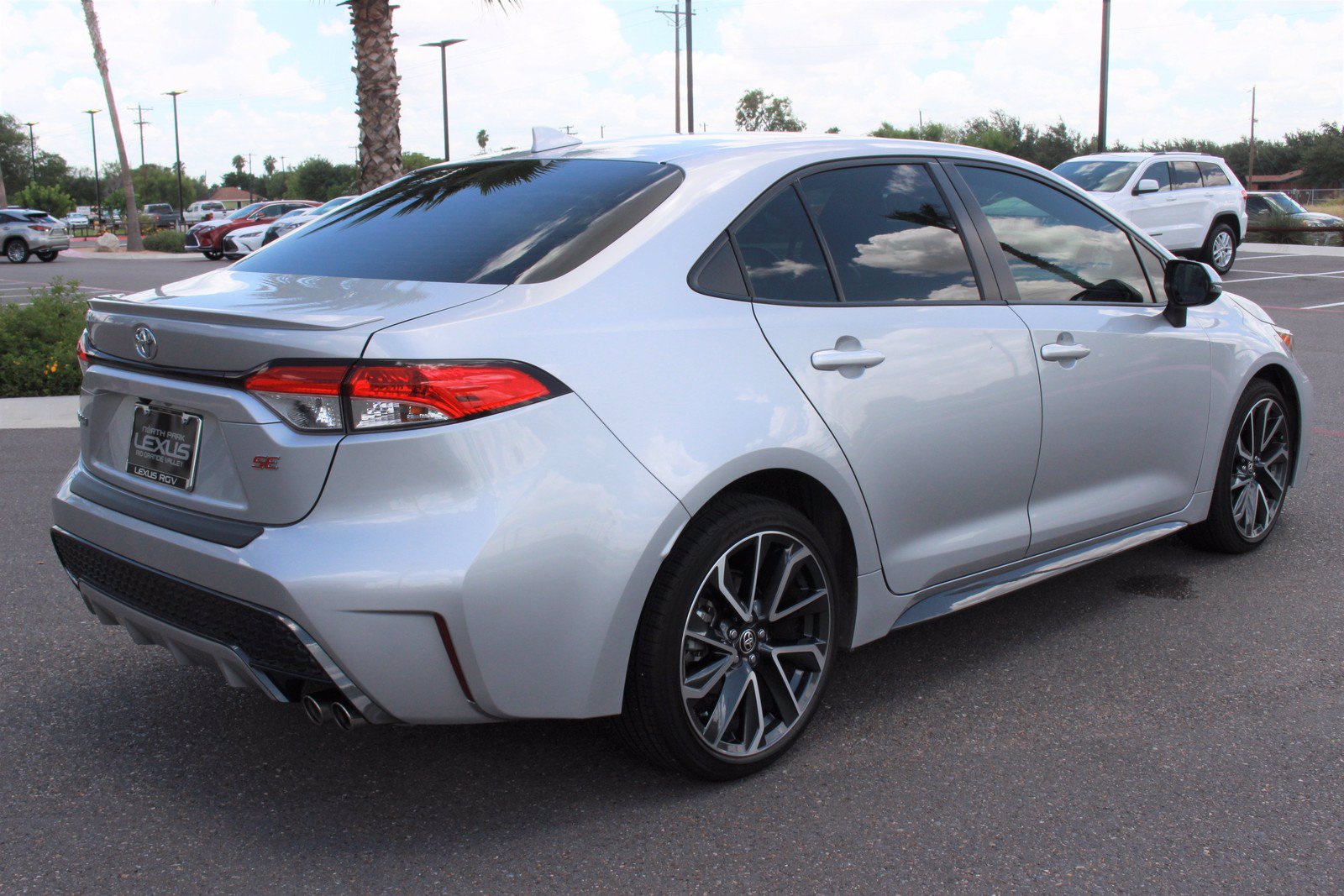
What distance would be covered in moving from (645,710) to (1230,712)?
180 cm

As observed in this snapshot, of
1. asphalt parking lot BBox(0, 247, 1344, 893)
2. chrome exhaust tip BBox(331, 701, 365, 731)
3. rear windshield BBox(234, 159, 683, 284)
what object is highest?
rear windshield BBox(234, 159, 683, 284)

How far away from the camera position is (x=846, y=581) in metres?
3.28

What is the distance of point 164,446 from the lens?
2.80 metres

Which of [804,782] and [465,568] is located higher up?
[465,568]

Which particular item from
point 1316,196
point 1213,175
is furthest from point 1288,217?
point 1316,196

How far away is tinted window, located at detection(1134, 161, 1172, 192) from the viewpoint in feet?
56.1

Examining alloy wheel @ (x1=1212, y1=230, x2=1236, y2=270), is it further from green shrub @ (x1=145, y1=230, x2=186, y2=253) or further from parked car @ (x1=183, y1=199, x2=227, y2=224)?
parked car @ (x1=183, y1=199, x2=227, y2=224)

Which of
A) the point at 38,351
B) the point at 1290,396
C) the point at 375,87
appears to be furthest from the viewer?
the point at 375,87

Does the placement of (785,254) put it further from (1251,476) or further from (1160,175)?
(1160,175)

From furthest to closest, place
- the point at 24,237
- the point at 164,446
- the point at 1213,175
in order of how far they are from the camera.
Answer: the point at 24,237, the point at 1213,175, the point at 164,446

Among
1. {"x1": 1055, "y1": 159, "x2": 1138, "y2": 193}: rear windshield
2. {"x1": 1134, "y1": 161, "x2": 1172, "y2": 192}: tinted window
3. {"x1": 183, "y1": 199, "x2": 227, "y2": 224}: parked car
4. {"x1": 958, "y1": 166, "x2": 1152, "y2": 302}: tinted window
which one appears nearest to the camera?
{"x1": 958, "y1": 166, "x2": 1152, "y2": 302}: tinted window

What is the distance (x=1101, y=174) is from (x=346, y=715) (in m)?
16.7

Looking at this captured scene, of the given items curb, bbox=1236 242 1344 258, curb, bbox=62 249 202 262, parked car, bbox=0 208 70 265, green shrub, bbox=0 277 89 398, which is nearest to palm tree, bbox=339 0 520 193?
green shrub, bbox=0 277 89 398

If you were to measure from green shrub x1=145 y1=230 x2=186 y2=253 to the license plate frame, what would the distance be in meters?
42.9
